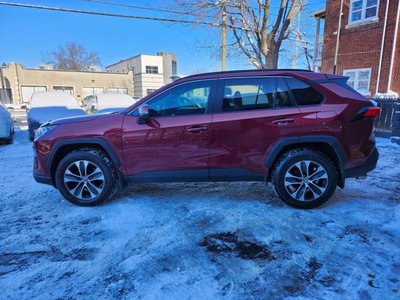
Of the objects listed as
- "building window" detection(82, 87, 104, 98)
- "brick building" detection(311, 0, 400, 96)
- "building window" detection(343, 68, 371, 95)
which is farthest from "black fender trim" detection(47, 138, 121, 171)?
"building window" detection(82, 87, 104, 98)

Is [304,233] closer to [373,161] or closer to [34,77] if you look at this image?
[373,161]

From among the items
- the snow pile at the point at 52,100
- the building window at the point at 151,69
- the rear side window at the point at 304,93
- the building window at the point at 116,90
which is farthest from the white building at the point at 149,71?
the rear side window at the point at 304,93

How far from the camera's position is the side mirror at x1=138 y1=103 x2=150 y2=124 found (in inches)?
142

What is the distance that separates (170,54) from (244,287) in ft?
173

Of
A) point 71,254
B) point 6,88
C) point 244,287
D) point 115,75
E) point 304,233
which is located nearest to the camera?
point 244,287

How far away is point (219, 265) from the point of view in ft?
8.48

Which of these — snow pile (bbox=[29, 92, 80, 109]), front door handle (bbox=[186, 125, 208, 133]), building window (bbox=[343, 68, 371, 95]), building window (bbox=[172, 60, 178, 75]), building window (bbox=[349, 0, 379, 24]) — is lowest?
front door handle (bbox=[186, 125, 208, 133])

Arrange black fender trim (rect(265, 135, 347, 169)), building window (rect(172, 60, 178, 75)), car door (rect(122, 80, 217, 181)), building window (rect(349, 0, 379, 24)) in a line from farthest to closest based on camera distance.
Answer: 1. building window (rect(172, 60, 178, 75))
2. building window (rect(349, 0, 379, 24))
3. car door (rect(122, 80, 217, 181))
4. black fender trim (rect(265, 135, 347, 169))

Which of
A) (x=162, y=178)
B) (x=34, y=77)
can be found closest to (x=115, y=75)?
(x=34, y=77)

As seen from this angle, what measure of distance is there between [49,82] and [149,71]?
50.8 ft

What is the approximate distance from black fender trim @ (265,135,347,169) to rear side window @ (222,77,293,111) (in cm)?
45

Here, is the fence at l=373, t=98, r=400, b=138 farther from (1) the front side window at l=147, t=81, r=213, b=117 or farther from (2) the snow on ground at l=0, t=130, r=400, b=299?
(1) the front side window at l=147, t=81, r=213, b=117

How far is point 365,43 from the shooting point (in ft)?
46.4

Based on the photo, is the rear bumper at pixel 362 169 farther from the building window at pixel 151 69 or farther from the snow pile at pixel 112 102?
the building window at pixel 151 69
